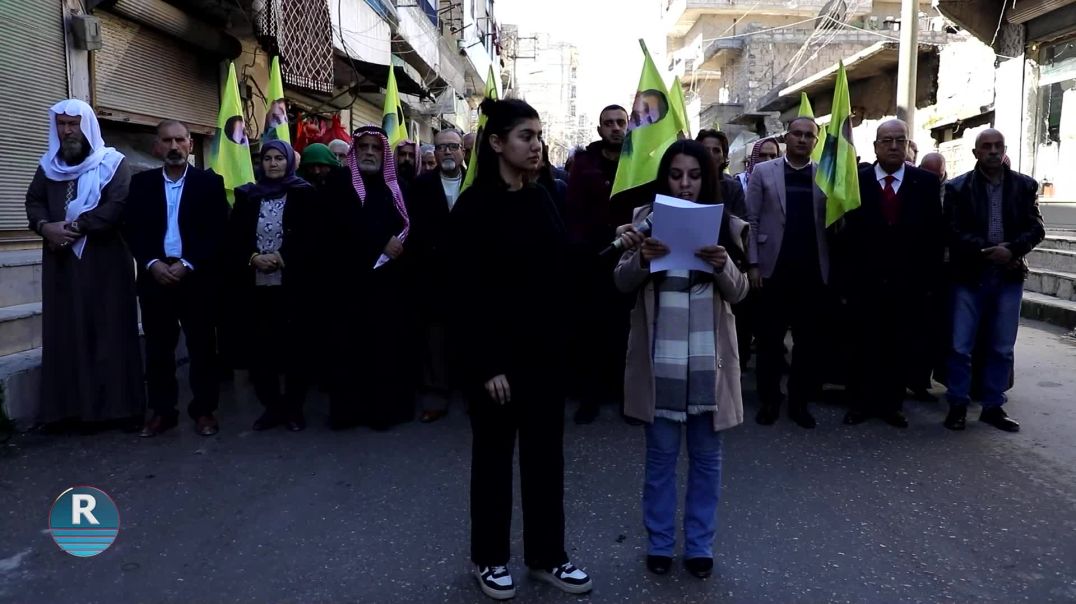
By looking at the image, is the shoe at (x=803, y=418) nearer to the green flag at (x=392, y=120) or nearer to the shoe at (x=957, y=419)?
the shoe at (x=957, y=419)

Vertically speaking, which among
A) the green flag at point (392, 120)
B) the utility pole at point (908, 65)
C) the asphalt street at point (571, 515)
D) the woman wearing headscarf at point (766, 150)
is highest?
the utility pole at point (908, 65)

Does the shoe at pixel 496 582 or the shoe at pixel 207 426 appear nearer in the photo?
the shoe at pixel 496 582

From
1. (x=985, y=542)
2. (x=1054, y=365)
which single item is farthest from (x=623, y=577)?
(x=1054, y=365)

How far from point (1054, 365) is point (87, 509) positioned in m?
7.44

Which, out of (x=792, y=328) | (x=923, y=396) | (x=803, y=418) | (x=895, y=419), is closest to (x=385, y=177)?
(x=792, y=328)

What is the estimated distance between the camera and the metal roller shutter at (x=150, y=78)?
830cm

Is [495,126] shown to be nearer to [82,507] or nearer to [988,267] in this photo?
[82,507]

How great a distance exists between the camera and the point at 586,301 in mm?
5984

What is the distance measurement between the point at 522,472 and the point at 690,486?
0.68 metres

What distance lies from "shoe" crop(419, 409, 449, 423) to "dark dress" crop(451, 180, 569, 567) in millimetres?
2470

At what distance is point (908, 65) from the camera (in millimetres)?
13125

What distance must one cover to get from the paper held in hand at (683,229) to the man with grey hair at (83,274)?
378 cm

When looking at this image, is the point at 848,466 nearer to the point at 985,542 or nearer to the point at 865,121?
the point at 985,542

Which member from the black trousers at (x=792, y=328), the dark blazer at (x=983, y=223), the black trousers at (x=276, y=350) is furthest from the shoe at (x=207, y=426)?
the dark blazer at (x=983, y=223)
